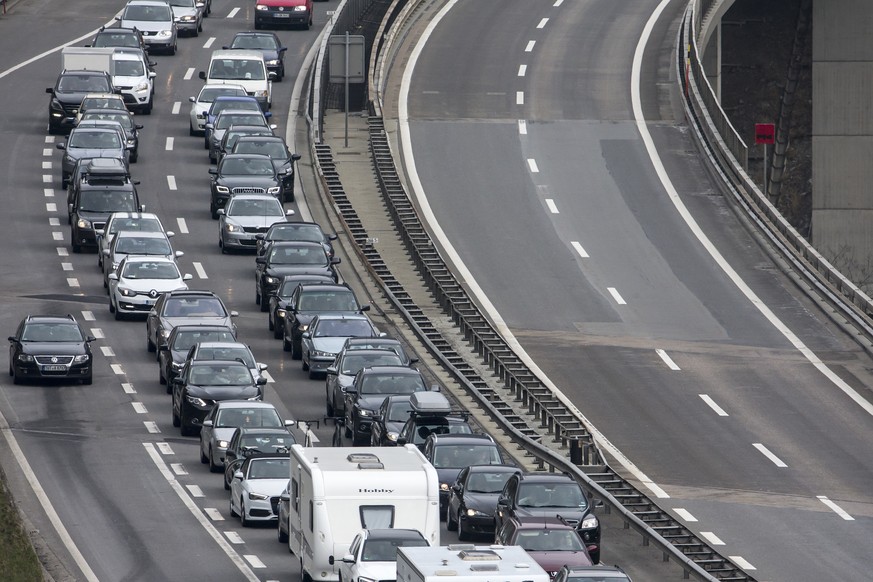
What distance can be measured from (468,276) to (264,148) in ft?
31.9

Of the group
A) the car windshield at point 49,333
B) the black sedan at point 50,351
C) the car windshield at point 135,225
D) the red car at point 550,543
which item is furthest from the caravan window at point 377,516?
the car windshield at point 135,225

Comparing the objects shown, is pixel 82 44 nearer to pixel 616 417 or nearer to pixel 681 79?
pixel 681 79

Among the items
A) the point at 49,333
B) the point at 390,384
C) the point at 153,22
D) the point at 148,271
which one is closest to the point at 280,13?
the point at 153,22

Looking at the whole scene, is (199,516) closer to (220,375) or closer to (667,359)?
(220,375)

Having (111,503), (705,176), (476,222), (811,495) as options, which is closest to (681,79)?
(705,176)

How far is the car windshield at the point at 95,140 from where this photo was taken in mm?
60531

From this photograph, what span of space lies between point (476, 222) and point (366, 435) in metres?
20.9

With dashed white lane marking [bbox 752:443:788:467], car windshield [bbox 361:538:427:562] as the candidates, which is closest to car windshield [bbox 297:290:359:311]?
dashed white lane marking [bbox 752:443:788:467]

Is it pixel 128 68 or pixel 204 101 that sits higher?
pixel 128 68

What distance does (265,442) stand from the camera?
1384 inches

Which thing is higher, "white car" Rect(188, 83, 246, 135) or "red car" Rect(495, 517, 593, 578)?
"white car" Rect(188, 83, 246, 135)

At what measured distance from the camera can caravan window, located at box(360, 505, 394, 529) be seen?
1108 inches

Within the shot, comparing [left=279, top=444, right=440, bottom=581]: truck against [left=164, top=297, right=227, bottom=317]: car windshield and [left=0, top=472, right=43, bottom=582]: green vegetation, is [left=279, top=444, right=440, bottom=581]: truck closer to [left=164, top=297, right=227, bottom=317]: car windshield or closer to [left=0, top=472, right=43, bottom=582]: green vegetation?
[left=0, top=472, right=43, bottom=582]: green vegetation

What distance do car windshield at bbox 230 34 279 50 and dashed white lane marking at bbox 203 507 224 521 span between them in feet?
143
